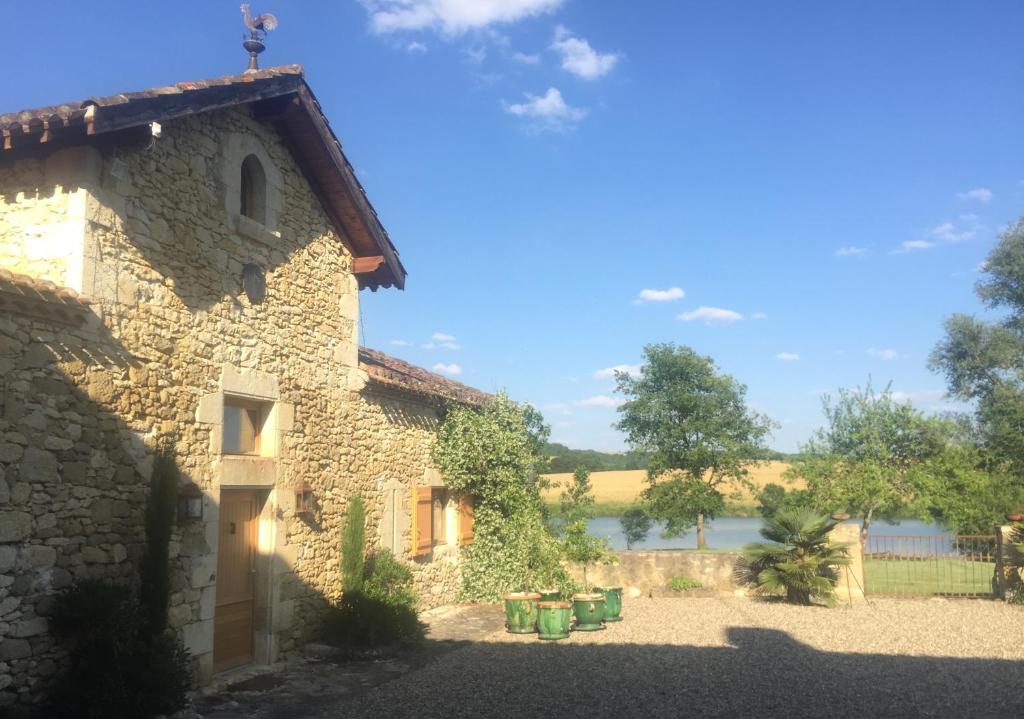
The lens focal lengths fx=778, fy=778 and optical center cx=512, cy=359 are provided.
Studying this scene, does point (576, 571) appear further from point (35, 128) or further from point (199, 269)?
point (35, 128)

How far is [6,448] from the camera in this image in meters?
5.43

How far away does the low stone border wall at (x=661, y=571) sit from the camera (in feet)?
45.3

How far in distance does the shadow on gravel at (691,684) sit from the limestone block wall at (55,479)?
2.25 meters

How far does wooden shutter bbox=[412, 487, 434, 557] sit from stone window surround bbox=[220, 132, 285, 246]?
4473 mm

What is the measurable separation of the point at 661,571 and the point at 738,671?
5.99 m

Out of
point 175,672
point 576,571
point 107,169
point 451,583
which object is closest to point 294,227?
point 107,169

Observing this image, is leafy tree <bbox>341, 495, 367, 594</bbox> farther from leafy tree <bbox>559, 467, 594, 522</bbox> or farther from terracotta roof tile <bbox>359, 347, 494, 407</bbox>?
leafy tree <bbox>559, 467, 594, 522</bbox>

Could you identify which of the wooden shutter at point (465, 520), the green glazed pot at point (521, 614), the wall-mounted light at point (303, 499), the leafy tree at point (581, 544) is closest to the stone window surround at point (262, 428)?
the wall-mounted light at point (303, 499)

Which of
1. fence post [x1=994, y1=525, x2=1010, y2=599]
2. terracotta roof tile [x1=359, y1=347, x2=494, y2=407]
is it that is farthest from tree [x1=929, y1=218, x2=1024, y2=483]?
terracotta roof tile [x1=359, y1=347, x2=494, y2=407]

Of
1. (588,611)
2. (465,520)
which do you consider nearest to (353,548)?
(588,611)

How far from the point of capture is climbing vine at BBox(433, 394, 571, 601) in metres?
12.4

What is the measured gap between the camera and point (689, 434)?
2356 cm

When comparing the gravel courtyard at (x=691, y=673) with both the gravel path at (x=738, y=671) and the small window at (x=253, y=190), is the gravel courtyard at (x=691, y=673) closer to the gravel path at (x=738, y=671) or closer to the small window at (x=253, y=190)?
the gravel path at (x=738, y=671)

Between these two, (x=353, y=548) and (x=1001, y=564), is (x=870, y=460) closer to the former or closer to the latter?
(x=1001, y=564)
